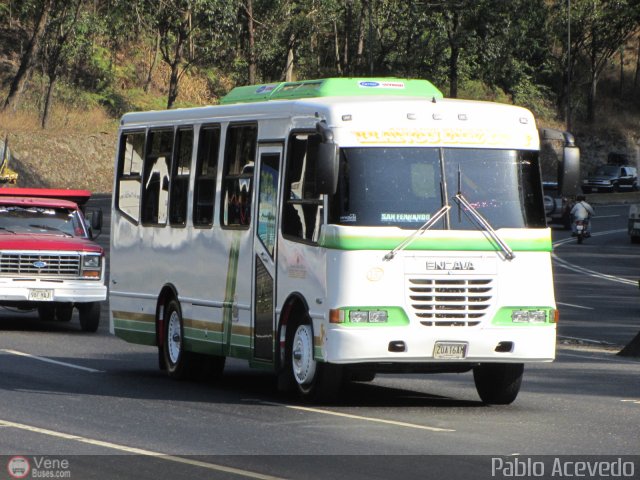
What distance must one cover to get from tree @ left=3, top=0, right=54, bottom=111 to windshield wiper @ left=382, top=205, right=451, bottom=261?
5838 centimetres

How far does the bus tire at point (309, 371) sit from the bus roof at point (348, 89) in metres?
2.38

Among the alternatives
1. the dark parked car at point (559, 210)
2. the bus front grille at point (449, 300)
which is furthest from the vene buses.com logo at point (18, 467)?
the dark parked car at point (559, 210)

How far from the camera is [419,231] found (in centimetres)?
1316

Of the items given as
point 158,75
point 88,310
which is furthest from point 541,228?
point 158,75

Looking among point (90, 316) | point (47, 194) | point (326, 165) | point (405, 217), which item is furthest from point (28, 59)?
point (326, 165)

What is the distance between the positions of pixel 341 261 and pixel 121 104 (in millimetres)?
64481

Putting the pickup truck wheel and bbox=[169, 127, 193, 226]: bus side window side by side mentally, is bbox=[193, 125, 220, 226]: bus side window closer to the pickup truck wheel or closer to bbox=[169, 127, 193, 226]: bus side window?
bbox=[169, 127, 193, 226]: bus side window

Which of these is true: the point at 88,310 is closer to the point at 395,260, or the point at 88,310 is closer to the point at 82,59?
the point at 395,260

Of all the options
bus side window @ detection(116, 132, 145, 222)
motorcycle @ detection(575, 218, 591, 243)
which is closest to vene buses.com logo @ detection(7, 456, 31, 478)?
bus side window @ detection(116, 132, 145, 222)

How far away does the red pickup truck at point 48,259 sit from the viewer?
73.1 ft

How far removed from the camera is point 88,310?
22.7 metres

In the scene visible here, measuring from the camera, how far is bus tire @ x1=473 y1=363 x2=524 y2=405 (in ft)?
45.9

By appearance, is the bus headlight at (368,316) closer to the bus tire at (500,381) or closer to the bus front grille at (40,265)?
the bus tire at (500,381)

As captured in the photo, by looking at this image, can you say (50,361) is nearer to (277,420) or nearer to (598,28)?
(277,420)
